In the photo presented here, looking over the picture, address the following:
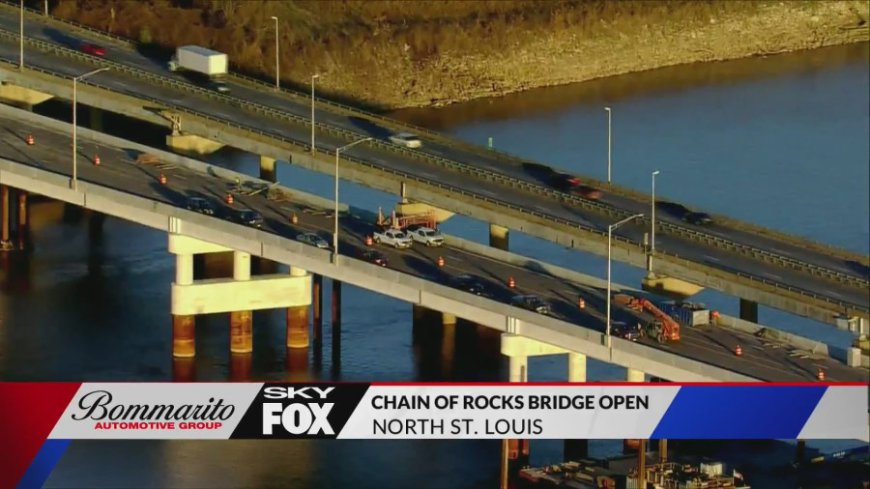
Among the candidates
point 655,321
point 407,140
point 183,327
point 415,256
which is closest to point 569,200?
point 415,256

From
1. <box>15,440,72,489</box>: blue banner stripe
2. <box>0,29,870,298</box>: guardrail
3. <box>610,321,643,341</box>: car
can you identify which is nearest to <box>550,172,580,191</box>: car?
<box>0,29,870,298</box>: guardrail

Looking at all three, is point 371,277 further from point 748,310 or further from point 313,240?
point 748,310

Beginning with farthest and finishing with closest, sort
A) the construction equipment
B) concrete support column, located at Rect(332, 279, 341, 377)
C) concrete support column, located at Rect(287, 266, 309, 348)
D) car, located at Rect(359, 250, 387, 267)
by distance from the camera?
concrete support column, located at Rect(332, 279, 341, 377) < concrete support column, located at Rect(287, 266, 309, 348) < car, located at Rect(359, 250, 387, 267) < the construction equipment

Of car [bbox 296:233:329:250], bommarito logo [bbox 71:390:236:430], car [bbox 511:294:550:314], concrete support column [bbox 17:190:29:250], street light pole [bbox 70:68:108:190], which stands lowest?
concrete support column [bbox 17:190:29:250]

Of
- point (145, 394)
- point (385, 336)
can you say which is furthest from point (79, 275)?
point (145, 394)

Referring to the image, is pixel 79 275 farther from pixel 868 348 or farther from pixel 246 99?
pixel 868 348

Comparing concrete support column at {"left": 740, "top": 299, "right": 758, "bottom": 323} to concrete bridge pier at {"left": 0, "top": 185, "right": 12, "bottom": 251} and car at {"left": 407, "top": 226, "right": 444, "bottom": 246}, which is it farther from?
concrete bridge pier at {"left": 0, "top": 185, "right": 12, "bottom": 251}

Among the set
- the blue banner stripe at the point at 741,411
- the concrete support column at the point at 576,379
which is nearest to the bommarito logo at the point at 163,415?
the blue banner stripe at the point at 741,411
